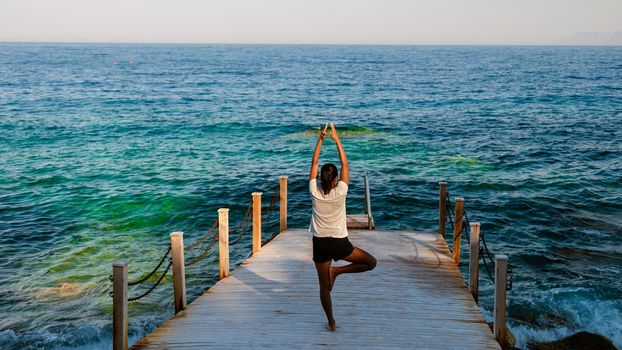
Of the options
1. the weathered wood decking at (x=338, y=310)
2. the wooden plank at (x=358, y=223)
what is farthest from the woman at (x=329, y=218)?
the wooden plank at (x=358, y=223)

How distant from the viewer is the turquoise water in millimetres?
12766

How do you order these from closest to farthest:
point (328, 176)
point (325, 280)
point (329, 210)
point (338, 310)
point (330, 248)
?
point (328, 176)
point (329, 210)
point (330, 248)
point (325, 280)
point (338, 310)

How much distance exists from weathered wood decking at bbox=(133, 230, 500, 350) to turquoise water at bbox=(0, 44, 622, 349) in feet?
10.1

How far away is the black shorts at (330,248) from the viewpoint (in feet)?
21.4

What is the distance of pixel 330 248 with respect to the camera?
21.5ft

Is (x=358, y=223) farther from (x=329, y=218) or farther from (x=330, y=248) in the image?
(x=329, y=218)

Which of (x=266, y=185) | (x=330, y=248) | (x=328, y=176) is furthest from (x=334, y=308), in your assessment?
(x=266, y=185)

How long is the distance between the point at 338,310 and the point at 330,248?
6.00ft

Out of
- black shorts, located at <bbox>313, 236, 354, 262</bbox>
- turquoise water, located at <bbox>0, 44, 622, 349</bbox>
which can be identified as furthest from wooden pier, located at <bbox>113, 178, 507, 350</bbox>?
turquoise water, located at <bbox>0, 44, 622, 349</bbox>

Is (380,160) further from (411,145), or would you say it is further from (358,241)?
(358,241)

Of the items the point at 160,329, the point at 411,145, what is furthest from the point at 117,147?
the point at 160,329

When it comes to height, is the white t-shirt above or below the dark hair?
below

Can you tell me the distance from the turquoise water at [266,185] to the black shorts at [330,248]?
19.9 feet

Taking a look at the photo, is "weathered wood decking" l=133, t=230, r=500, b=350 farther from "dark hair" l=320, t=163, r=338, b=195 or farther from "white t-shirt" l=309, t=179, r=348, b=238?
"dark hair" l=320, t=163, r=338, b=195
